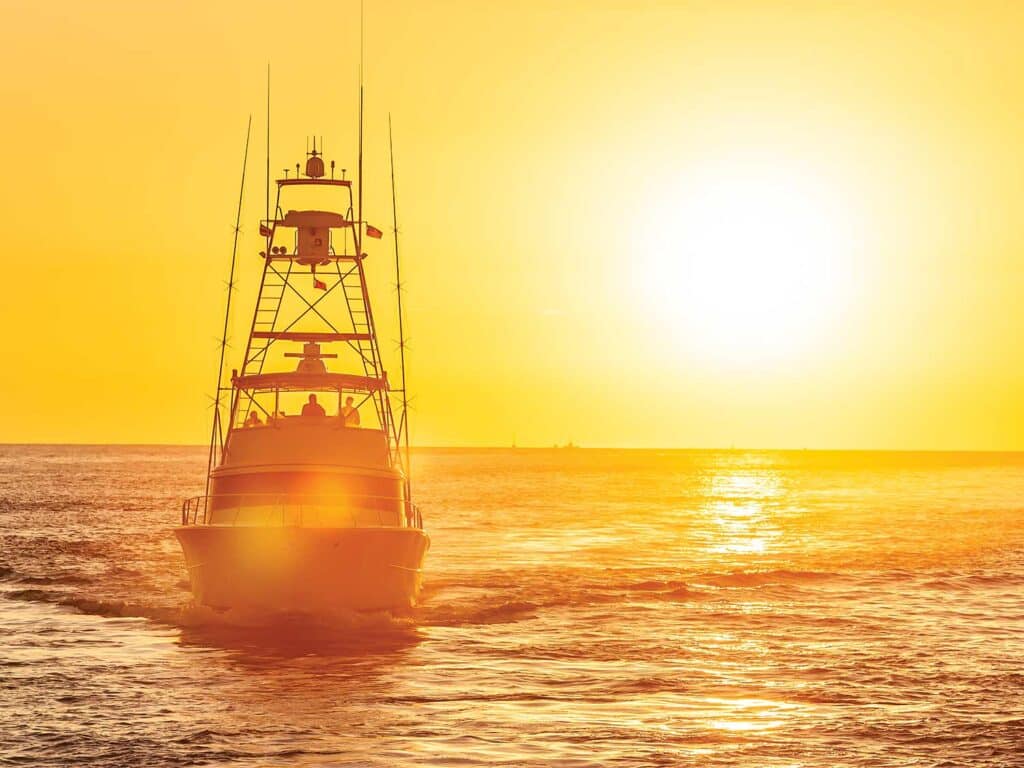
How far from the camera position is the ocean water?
1617 centimetres

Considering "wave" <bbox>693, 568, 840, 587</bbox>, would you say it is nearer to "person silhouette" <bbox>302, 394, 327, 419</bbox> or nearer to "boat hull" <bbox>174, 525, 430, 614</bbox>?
"person silhouette" <bbox>302, 394, 327, 419</bbox>

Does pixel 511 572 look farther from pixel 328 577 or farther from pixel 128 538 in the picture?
pixel 128 538

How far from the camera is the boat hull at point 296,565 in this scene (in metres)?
23.7

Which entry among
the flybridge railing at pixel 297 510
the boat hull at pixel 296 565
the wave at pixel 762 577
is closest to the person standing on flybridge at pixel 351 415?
the flybridge railing at pixel 297 510

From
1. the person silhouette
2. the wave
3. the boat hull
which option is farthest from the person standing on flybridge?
the wave

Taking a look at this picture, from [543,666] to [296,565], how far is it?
4905 millimetres

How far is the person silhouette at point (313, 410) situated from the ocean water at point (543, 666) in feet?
14.8

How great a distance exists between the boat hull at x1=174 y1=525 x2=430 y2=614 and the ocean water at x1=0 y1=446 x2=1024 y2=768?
61cm

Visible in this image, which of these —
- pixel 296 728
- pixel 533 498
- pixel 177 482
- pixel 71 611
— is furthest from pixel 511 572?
pixel 177 482

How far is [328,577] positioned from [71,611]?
858cm

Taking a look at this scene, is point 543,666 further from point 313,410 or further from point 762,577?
point 762,577

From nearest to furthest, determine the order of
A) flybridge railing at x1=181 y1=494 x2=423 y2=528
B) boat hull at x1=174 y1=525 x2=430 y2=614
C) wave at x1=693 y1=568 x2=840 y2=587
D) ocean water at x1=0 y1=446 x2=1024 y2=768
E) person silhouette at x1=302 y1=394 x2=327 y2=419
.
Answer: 1. ocean water at x1=0 y1=446 x2=1024 y2=768
2. boat hull at x1=174 y1=525 x2=430 y2=614
3. flybridge railing at x1=181 y1=494 x2=423 y2=528
4. person silhouette at x1=302 y1=394 x2=327 y2=419
5. wave at x1=693 y1=568 x2=840 y2=587

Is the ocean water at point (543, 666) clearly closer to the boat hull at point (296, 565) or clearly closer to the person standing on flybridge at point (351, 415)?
the boat hull at point (296, 565)

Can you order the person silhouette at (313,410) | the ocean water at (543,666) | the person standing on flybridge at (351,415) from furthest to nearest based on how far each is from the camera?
the person standing on flybridge at (351,415) → the person silhouette at (313,410) → the ocean water at (543,666)
